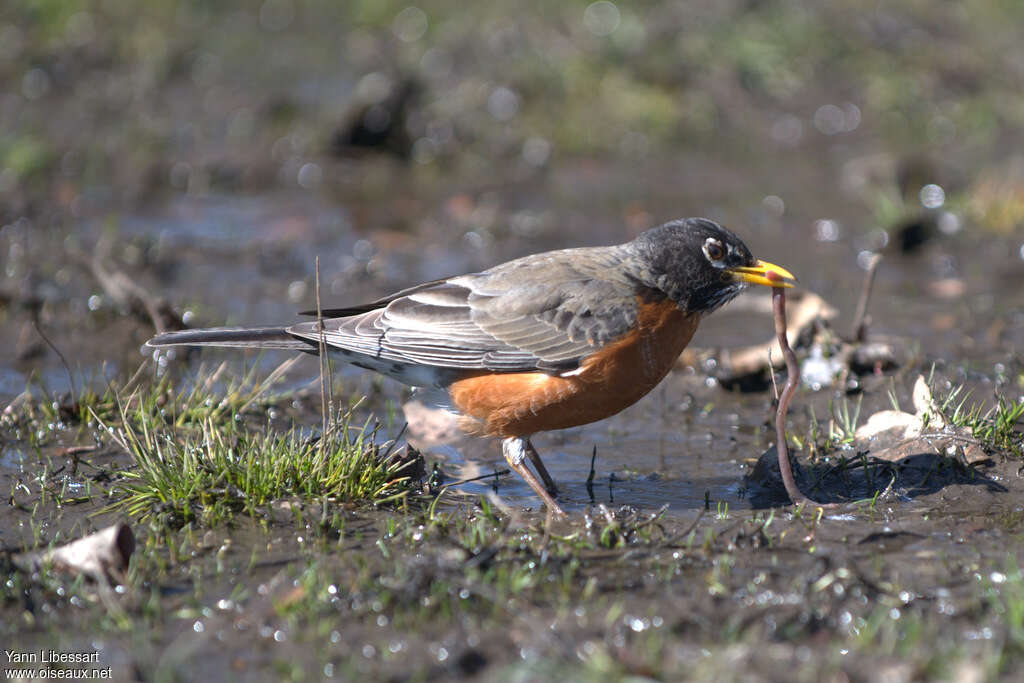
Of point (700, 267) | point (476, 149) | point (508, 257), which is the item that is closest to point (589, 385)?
point (700, 267)

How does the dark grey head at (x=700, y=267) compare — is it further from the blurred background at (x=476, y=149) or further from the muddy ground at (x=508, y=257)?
the blurred background at (x=476, y=149)

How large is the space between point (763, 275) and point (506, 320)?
4.10 feet

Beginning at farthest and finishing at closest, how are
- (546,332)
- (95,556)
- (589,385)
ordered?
(546,332), (589,385), (95,556)

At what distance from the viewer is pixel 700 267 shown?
570 centimetres

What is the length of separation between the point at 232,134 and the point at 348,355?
666cm

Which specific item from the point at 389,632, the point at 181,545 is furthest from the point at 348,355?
the point at 389,632

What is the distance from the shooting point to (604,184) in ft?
37.4

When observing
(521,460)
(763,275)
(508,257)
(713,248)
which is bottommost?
(521,460)

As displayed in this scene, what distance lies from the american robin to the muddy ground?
49cm

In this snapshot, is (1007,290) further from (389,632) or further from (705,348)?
(389,632)

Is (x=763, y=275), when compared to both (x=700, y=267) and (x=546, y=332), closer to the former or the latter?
(x=700, y=267)

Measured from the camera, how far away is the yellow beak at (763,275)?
5652mm

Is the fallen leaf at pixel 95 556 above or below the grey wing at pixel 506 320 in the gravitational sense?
below

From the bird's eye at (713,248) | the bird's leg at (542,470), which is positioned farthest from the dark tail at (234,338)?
the bird's eye at (713,248)
